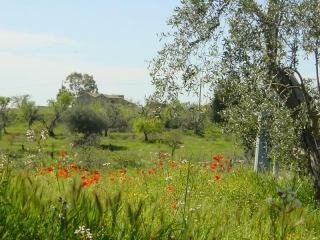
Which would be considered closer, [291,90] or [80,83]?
[291,90]

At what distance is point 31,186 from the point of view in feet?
14.0

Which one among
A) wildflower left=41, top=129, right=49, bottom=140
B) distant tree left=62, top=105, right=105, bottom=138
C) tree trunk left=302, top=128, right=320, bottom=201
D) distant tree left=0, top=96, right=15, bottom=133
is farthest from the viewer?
distant tree left=0, top=96, right=15, bottom=133

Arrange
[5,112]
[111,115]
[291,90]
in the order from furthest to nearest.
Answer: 1. [5,112]
2. [111,115]
3. [291,90]

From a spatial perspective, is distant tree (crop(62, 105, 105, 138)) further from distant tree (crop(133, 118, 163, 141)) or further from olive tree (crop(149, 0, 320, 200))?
olive tree (crop(149, 0, 320, 200))

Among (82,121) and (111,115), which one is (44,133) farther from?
(111,115)

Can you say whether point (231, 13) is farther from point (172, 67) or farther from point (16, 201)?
point (16, 201)

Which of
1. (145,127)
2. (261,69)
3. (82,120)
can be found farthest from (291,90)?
(145,127)

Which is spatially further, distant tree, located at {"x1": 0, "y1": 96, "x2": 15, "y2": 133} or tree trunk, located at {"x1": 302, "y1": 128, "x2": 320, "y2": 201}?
distant tree, located at {"x1": 0, "y1": 96, "x2": 15, "y2": 133}

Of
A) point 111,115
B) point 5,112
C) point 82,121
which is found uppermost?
point 111,115

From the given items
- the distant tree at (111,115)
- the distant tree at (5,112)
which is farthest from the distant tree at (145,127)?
the distant tree at (5,112)

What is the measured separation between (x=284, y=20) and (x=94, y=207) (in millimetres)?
4869

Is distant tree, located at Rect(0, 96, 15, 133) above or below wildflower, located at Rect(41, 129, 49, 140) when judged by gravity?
above

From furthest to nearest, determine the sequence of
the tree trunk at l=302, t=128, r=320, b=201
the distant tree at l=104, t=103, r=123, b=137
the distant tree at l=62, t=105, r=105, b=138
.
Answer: the distant tree at l=104, t=103, r=123, b=137, the distant tree at l=62, t=105, r=105, b=138, the tree trunk at l=302, t=128, r=320, b=201

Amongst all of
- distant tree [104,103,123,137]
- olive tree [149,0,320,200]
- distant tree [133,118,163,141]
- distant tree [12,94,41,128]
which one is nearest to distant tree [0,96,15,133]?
distant tree [12,94,41,128]
